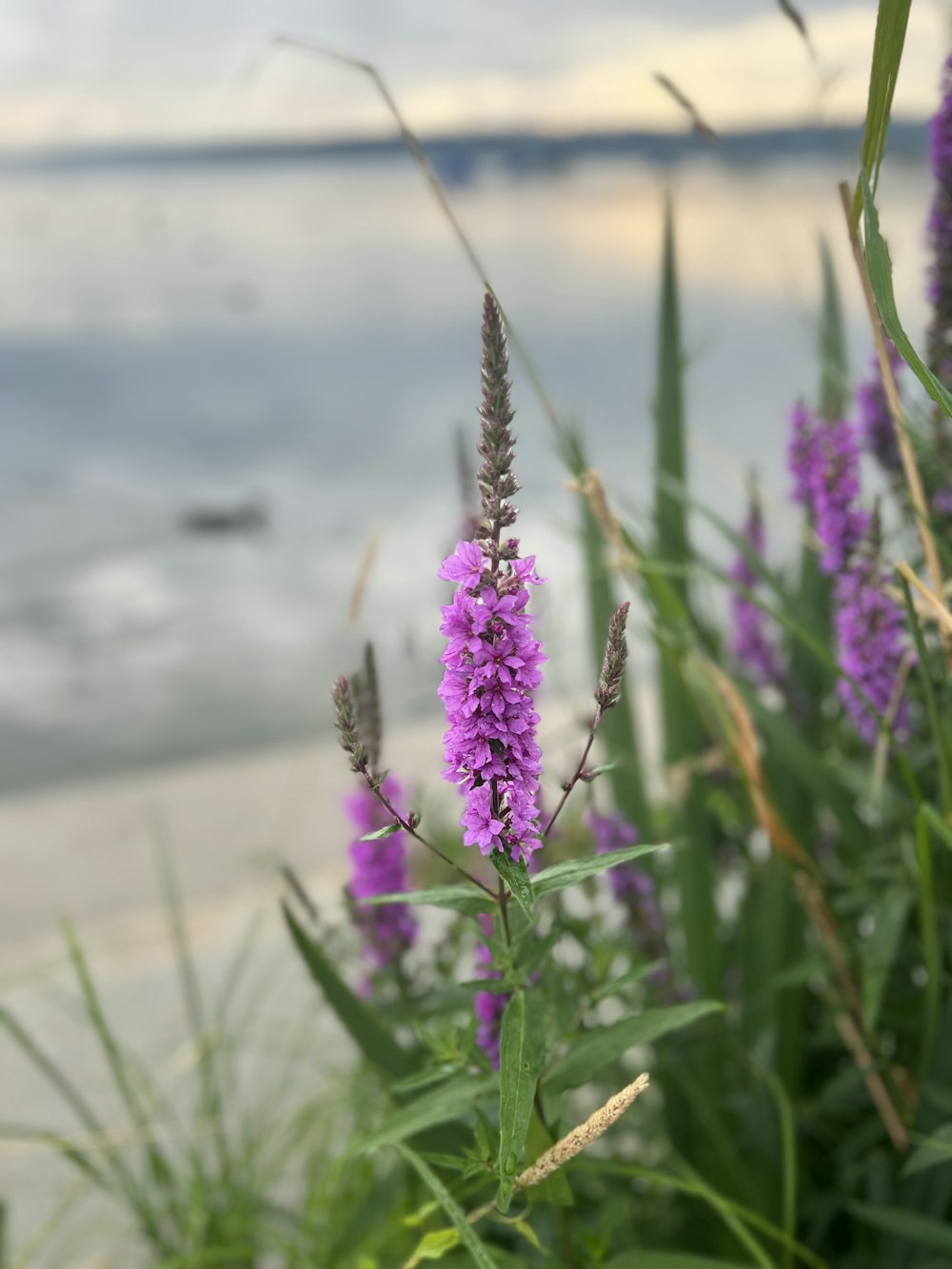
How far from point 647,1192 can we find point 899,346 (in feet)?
3.26

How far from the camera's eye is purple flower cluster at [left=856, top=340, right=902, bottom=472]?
1.21 metres

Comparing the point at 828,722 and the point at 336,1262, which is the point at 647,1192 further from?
the point at 828,722

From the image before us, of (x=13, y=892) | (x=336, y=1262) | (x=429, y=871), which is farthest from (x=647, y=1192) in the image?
(x=13, y=892)

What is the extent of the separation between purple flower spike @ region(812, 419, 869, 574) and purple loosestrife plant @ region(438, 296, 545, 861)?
0.57 meters

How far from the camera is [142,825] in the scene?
2.70 m

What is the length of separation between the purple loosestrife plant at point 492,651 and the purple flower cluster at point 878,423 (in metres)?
0.72

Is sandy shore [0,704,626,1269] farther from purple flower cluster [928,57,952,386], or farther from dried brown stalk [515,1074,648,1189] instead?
dried brown stalk [515,1074,648,1189]

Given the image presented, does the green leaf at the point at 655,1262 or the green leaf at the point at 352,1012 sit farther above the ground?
the green leaf at the point at 352,1012

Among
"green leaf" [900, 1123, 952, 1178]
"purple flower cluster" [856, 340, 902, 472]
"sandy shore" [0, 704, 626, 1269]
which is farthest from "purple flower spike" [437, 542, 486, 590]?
"sandy shore" [0, 704, 626, 1269]

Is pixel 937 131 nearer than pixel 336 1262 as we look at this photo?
Yes

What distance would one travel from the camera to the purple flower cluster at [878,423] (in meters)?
1.21

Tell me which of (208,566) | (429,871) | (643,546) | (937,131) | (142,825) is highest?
(208,566)

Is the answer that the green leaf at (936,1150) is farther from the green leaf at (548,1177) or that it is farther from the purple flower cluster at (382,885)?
the purple flower cluster at (382,885)

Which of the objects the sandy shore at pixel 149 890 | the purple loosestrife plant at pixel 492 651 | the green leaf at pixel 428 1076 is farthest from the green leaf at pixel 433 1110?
the sandy shore at pixel 149 890
